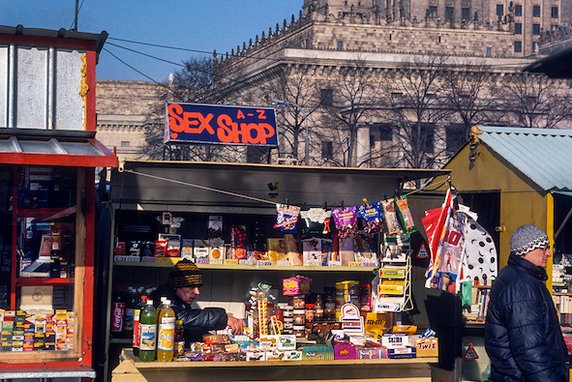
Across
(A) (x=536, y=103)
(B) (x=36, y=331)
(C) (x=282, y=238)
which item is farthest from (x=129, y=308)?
(A) (x=536, y=103)

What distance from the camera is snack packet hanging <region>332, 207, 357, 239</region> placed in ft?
37.4

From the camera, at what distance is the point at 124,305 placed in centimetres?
1093

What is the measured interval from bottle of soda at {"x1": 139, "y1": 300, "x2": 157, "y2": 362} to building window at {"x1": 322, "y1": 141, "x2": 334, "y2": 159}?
204 feet

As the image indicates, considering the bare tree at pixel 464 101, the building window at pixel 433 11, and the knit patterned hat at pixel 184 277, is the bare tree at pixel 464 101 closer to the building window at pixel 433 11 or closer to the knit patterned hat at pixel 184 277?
the building window at pixel 433 11

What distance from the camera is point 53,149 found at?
372 inches

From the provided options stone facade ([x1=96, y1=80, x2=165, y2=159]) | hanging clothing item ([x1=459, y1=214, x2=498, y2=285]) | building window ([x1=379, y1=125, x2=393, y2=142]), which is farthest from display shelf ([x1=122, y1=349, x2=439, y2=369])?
stone facade ([x1=96, y1=80, x2=165, y2=159])

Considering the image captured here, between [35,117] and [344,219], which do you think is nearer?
[35,117]

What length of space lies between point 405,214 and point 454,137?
2553 inches

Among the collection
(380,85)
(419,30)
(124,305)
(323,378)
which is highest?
(419,30)

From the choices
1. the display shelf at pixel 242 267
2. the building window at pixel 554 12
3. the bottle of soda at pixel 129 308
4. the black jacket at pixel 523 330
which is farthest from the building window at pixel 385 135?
the black jacket at pixel 523 330

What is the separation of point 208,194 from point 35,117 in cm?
219

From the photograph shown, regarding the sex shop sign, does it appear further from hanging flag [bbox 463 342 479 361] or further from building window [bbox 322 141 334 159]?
building window [bbox 322 141 334 159]

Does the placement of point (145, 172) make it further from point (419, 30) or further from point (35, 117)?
point (419, 30)

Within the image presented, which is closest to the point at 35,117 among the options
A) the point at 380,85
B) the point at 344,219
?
the point at 344,219
